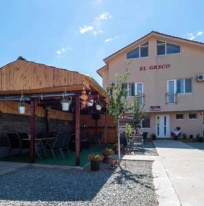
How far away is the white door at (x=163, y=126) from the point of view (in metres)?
22.8

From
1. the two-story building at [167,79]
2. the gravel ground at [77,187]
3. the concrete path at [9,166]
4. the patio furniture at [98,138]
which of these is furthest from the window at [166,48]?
the concrete path at [9,166]

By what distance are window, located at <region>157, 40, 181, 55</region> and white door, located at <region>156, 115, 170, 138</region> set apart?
5761 millimetres

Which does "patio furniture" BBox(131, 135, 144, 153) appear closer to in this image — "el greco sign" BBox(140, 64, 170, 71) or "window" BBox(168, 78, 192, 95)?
"window" BBox(168, 78, 192, 95)

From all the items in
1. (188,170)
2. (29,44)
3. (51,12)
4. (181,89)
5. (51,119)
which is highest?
(51,12)

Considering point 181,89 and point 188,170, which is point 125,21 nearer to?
point 188,170

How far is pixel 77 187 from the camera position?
5570 mm

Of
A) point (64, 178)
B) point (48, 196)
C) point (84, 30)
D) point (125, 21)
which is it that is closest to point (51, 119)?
point (84, 30)

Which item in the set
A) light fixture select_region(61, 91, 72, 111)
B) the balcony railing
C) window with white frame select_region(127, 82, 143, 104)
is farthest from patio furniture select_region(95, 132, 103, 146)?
the balcony railing

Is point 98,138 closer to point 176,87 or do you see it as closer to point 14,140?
point 14,140

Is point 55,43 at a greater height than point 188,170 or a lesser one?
greater

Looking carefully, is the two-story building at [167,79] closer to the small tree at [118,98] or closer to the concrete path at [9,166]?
the small tree at [118,98]

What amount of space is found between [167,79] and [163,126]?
14.0 feet

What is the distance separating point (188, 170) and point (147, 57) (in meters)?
16.2

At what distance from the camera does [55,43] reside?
43.5ft
